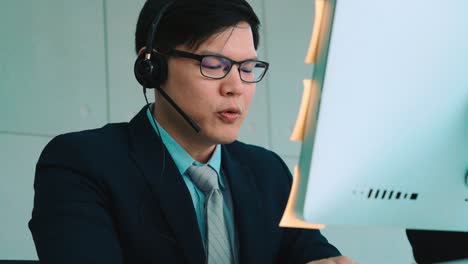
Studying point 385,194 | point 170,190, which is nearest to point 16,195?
point 170,190

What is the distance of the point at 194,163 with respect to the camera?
139 cm

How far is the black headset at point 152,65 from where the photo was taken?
1.39 metres

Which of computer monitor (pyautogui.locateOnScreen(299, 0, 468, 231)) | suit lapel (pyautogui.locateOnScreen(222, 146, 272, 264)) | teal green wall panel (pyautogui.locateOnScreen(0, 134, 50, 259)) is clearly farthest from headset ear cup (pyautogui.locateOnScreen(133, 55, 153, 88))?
teal green wall panel (pyautogui.locateOnScreen(0, 134, 50, 259))

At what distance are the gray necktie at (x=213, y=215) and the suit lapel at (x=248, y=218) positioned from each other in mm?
30

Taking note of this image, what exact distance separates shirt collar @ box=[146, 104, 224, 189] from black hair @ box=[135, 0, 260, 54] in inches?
6.3

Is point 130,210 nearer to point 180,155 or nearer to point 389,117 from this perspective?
point 180,155

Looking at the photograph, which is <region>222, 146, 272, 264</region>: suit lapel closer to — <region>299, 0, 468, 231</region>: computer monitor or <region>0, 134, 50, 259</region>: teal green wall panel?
<region>299, 0, 468, 231</region>: computer monitor

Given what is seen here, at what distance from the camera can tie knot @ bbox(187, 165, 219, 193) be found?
1354 millimetres

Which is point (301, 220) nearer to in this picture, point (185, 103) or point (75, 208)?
point (75, 208)

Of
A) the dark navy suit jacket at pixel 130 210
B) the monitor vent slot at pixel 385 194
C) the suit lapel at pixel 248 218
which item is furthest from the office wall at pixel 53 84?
the monitor vent slot at pixel 385 194

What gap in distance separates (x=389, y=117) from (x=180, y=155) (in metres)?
0.70

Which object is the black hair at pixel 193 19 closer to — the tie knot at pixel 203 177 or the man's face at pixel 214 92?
the man's face at pixel 214 92

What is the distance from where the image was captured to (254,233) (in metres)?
1.33

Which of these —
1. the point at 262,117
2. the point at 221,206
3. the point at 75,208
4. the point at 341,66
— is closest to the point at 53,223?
the point at 75,208
